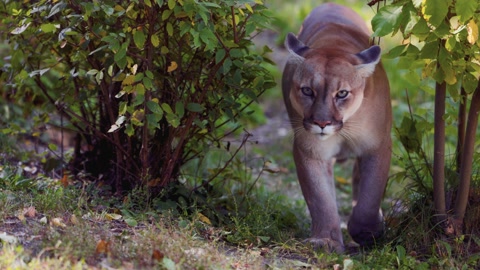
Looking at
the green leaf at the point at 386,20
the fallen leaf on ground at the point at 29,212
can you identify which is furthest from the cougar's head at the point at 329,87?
the fallen leaf on ground at the point at 29,212

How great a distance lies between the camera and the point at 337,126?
5492 millimetres

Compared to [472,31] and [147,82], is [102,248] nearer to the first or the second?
[147,82]

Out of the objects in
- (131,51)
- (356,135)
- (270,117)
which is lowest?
(270,117)

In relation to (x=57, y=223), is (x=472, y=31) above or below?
above

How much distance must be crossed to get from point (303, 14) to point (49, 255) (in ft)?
27.3

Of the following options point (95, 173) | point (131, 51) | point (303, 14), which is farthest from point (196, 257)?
point (303, 14)

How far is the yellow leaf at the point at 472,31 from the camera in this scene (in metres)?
4.62

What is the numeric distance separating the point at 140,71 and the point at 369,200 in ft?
6.27

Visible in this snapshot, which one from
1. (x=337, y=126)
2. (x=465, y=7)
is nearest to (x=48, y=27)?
(x=337, y=126)

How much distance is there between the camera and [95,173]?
249 inches

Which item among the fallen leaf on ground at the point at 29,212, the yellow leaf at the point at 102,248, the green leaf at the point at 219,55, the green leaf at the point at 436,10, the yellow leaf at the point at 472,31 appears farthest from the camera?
the green leaf at the point at 219,55

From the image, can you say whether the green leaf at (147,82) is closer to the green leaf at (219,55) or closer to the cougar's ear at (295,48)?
the green leaf at (219,55)

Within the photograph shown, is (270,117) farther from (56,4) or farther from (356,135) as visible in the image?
(56,4)

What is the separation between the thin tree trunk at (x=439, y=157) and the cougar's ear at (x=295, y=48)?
104 centimetres
